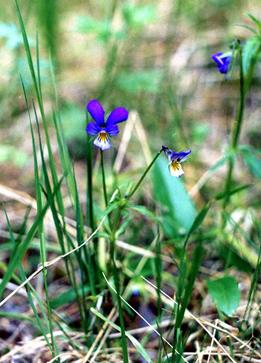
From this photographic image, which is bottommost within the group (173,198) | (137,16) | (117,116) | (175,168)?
(173,198)

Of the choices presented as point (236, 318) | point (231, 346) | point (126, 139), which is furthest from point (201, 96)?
point (231, 346)

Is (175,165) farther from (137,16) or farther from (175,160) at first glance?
(137,16)

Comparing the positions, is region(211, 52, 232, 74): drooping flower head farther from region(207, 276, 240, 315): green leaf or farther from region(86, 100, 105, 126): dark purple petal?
region(207, 276, 240, 315): green leaf

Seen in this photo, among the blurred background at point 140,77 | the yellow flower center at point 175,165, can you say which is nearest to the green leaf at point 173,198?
the blurred background at point 140,77

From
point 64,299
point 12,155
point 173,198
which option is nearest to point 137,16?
point 12,155

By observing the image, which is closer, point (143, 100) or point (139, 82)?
point (139, 82)

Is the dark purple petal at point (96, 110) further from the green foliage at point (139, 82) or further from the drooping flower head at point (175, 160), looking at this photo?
the green foliage at point (139, 82)

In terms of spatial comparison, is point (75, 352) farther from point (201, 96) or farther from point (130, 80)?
point (201, 96)
